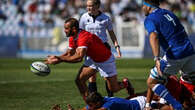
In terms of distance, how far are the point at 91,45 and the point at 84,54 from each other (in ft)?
1.15

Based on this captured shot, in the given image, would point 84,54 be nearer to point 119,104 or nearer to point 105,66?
point 105,66

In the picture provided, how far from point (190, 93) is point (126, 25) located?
20.4 m

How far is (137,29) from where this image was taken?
29.4m

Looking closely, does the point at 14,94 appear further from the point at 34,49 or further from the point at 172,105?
the point at 34,49

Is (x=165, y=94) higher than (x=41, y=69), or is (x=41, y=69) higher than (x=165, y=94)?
(x=41, y=69)

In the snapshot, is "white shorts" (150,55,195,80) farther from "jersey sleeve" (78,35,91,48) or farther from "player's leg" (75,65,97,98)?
"player's leg" (75,65,97,98)

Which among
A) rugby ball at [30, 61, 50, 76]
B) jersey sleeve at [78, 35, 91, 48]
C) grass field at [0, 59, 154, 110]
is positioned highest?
jersey sleeve at [78, 35, 91, 48]

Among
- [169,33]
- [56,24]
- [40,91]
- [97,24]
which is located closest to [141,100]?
[169,33]

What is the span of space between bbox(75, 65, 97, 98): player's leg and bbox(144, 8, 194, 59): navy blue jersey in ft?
6.97

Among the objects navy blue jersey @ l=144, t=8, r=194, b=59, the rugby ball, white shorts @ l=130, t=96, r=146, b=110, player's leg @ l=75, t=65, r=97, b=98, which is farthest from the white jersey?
navy blue jersey @ l=144, t=8, r=194, b=59

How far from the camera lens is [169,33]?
884 centimetres

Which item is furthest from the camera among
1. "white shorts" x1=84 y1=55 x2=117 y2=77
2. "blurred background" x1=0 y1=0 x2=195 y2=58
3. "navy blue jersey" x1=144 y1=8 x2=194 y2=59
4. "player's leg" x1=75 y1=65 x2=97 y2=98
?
"blurred background" x1=0 y1=0 x2=195 y2=58

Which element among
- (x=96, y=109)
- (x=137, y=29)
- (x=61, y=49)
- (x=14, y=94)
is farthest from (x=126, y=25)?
(x=96, y=109)

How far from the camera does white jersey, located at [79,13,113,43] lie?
39.3 ft
